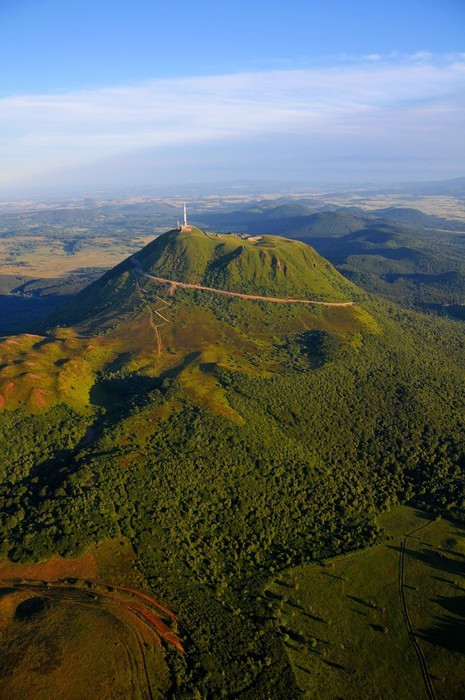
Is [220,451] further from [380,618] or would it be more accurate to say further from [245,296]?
[245,296]

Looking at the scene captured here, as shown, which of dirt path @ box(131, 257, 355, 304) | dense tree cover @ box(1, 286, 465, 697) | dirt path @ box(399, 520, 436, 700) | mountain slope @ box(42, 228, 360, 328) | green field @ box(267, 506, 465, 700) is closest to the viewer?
dirt path @ box(399, 520, 436, 700)

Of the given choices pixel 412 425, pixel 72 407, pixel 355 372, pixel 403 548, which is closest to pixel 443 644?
pixel 403 548

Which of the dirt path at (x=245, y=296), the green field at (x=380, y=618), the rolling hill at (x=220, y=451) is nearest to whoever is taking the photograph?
the green field at (x=380, y=618)

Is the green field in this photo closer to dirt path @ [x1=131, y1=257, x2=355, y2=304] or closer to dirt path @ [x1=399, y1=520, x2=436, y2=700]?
dirt path @ [x1=399, y1=520, x2=436, y2=700]

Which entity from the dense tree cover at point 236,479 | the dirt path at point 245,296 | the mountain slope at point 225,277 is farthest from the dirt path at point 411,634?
the mountain slope at point 225,277

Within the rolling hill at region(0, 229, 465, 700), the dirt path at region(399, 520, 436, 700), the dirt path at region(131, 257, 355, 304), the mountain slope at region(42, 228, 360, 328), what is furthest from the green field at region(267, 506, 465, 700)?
the mountain slope at region(42, 228, 360, 328)

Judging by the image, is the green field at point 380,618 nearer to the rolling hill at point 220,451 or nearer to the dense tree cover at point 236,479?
the rolling hill at point 220,451

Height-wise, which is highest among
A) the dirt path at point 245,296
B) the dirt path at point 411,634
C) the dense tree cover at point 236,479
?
the dirt path at point 245,296

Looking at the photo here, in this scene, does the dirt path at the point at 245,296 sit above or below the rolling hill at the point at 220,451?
above

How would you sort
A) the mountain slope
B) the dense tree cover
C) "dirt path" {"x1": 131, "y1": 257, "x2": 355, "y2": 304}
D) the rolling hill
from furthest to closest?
the mountain slope, "dirt path" {"x1": 131, "y1": 257, "x2": 355, "y2": 304}, the dense tree cover, the rolling hill
